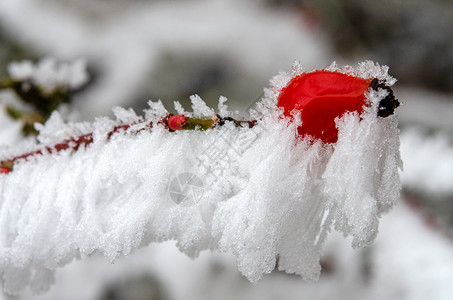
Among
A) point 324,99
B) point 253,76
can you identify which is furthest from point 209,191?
point 253,76

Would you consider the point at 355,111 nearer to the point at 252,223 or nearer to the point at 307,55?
the point at 252,223

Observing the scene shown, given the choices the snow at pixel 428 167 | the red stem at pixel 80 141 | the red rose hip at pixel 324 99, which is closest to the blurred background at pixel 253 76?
the snow at pixel 428 167

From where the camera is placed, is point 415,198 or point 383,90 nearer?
point 383,90

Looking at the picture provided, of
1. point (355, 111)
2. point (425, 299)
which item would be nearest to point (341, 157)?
point (355, 111)

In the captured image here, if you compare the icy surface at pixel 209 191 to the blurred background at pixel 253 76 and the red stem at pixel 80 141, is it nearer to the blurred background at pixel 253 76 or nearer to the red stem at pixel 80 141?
the red stem at pixel 80 141

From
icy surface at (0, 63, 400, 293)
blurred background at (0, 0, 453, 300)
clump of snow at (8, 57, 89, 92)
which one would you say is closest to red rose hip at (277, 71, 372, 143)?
icy surface at (0, 63, 400, 293)

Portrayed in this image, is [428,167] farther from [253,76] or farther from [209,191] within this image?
[209,191]
